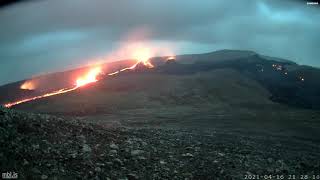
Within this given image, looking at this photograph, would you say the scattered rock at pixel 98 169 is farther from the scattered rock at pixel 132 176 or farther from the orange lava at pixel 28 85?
the orange lava at pixel 28 85

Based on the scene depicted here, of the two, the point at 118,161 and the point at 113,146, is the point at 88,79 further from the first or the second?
the point at 118,161

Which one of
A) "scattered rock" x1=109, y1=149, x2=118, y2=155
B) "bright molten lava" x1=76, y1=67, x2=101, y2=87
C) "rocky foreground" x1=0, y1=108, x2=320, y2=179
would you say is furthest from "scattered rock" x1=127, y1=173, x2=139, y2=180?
"bright molten lava" x1=76, y1=67, x2=101, y2=87

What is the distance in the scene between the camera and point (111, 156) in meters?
14.0

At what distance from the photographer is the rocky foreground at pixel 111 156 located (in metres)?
12.2

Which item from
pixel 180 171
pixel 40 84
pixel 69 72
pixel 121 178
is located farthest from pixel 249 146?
pixel 69 72

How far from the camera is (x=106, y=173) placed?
12453 mm

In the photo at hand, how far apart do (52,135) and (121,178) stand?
3.63m

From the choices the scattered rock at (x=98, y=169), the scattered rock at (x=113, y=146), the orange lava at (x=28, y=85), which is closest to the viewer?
the scattered rock at (x=98, y=169)

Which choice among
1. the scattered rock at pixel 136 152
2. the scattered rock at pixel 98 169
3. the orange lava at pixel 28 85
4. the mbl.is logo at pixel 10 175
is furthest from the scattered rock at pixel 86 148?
the orange lava at pixel 28 85

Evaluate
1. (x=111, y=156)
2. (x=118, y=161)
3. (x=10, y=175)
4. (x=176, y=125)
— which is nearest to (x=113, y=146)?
(x=111, y=156)

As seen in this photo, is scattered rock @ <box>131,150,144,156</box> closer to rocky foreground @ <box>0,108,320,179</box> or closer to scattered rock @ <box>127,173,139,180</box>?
rocky foreground @ <box>0,108,320,179</box>

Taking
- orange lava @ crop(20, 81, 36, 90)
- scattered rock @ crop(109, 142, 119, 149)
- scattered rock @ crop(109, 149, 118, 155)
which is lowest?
scattered rock @ crop(109, 149, 118, 155)

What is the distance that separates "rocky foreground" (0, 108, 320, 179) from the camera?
1221 centimetres

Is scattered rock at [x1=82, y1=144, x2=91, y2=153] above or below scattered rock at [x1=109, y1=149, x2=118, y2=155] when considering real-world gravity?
above
